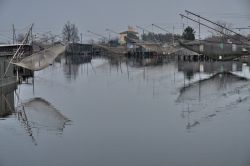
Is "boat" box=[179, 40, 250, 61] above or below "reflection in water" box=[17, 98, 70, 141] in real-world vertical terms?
above

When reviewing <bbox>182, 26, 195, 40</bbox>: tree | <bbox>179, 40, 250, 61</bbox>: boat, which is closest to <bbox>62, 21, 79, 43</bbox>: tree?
<bbox>182, 26, 195, 40</bbox>: tree

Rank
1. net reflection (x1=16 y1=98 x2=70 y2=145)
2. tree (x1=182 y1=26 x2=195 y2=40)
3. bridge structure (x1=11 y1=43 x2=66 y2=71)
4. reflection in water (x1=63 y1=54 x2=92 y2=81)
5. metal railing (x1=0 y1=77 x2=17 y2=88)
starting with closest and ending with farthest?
net reflection (x1=16 y1=98 x2=70 y2=145)
metal railing (x1=0 y1=77 x2=17 y2=88)
bridge structure (x1=11 y1=43 x2=66 y2=71)
reflection in water (x1=63 y1=54 x2=92 y2=81)
tree (x1=182 y1=26 x2=195 y2=40)

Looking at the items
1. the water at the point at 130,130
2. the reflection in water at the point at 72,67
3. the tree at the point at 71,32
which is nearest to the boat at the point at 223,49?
the reflection in water at the point at 72,67

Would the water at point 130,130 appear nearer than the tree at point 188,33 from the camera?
Yes

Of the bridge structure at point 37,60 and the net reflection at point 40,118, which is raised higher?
the bridge structure at point 37,60

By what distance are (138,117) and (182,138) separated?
125 inches

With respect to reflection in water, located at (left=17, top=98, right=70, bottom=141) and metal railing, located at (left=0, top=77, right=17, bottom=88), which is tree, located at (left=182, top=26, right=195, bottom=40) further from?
reflection in water, located at (left=17, top=98, right=70, bottom=141)

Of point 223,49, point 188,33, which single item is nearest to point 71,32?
point 188,33

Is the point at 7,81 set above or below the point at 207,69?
below

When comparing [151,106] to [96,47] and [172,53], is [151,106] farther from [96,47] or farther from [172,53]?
[96,47]

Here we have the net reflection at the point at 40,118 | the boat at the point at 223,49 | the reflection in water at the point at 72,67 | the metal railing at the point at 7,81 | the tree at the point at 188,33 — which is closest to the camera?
the net reflection at the point at 40,118

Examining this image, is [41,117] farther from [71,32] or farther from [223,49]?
[71,32]

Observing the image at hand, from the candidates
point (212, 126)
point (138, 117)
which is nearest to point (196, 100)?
point (138, 117)

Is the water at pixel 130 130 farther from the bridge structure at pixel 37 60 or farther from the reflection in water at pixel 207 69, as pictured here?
the reflection in water at pixel 207 69
